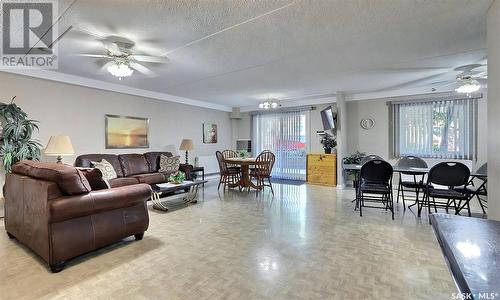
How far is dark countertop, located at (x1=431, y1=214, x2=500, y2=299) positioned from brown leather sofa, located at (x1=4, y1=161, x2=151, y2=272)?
267 cm

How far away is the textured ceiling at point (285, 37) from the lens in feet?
7.31

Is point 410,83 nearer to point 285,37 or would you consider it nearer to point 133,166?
point 285,37

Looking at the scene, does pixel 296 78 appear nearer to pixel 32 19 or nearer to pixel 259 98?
pixel 259 98

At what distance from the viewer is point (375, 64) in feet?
12.8

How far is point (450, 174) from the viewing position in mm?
3438

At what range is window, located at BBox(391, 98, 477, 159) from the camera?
5.09 meters

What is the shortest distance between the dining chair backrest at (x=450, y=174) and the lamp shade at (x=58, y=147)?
228 inches

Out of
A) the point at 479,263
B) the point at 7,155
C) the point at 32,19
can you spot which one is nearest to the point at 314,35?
the point at 479,263

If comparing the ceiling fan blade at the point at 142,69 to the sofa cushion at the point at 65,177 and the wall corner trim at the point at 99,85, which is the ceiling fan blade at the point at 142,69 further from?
the sofa cushion at the point at 65,177

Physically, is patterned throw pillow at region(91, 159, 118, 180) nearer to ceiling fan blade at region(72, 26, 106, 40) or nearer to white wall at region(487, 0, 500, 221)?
ceiling fan blade at region(72, 26, 106, 40)

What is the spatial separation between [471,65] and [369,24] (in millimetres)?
2681

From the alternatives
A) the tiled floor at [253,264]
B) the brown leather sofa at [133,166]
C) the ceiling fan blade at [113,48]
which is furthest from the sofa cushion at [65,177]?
the brown leather sofa at [133,166]

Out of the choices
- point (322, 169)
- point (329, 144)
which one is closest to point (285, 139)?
point (329, 144)

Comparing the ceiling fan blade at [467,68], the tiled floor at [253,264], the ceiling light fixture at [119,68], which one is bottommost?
the tiled floor at [253,264]
